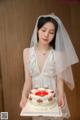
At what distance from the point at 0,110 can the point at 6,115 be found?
6cm

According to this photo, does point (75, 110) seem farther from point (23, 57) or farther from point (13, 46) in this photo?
point (13, 46)

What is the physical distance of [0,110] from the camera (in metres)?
1.69

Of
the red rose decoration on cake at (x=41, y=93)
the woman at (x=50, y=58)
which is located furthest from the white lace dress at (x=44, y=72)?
the red rose decoration on cake at (x=41, y=93)

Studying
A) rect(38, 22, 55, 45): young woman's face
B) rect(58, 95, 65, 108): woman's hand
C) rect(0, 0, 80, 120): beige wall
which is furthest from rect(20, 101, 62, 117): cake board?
rect(38, 22, 55, 45): young woman's face

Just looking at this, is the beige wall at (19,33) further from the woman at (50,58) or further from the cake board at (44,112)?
the cake board at (44,112)

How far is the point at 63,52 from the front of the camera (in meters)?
1.57

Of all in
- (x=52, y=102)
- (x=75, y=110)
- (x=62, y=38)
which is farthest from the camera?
(x=75, y=110)

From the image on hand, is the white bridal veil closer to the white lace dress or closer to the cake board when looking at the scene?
the white lace dress

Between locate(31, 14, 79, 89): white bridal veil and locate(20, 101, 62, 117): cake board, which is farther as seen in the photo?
locate(31, 14, 79, 89): white bridal veil

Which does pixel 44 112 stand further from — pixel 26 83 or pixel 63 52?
pixel 63 52

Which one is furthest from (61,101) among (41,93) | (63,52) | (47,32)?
(47,32)

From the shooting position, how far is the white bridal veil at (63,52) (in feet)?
5.11

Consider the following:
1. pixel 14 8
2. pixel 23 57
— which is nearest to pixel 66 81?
pixel 23 57

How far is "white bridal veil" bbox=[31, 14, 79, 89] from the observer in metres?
1.56
